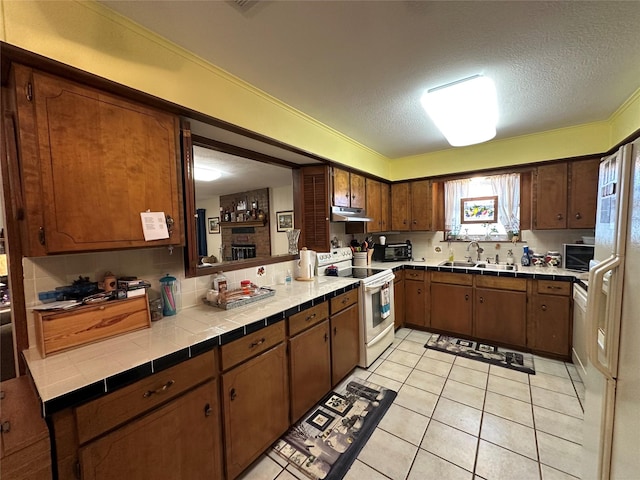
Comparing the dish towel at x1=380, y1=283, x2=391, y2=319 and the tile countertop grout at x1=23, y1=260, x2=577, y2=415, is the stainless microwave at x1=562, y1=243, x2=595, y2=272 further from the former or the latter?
the tile countertop grout at x1=23, y1=260, x2=577, y2=415

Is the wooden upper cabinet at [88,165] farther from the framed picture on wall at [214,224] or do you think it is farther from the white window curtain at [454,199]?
the white window curtain at [454,199]

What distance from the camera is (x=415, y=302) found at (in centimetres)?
354

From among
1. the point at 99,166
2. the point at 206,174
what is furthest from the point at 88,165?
the point at 206,174

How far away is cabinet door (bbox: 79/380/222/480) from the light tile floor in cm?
48

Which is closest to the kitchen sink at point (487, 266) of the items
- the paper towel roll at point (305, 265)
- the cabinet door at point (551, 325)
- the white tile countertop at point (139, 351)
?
the cabinet door at point (551, 325)

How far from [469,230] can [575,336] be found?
1.62 metres

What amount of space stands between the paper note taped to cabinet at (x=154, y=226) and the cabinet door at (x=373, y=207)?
8.30 feet

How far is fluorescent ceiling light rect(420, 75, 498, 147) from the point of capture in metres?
1.83

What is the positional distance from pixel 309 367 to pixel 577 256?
3.06m

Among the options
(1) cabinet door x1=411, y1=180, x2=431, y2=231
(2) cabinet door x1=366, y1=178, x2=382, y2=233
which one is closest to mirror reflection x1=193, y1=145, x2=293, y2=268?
(2) cabinet door x1=366, y1=178, x2=382, y2=233

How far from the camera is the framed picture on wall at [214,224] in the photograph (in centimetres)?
239

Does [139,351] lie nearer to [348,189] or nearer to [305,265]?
[305,265]

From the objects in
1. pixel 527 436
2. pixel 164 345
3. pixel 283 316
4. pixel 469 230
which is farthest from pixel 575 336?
pixel 164 345

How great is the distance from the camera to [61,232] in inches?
44.3
